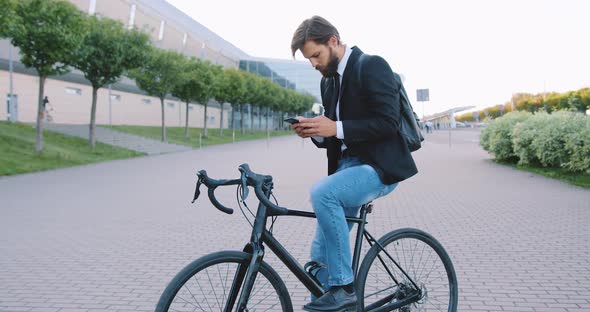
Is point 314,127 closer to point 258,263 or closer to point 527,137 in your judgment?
point 258,263

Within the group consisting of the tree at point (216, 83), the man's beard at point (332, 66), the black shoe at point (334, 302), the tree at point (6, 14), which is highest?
the tree at point (216, 83)

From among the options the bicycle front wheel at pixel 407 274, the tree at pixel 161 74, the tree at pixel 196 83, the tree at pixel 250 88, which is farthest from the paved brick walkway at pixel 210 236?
the tree at pixel 250 88

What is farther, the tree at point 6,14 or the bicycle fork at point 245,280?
the tree at point 6,14

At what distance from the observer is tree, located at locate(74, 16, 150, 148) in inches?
865

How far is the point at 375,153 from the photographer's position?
294cm

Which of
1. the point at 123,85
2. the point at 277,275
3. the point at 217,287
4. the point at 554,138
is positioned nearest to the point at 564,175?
the point at 554,138

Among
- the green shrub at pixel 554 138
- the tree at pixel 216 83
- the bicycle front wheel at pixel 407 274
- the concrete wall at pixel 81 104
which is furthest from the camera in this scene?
the tree at pixel 216 83

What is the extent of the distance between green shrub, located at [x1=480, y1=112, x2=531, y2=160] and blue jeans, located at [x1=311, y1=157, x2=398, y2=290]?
1593 cm

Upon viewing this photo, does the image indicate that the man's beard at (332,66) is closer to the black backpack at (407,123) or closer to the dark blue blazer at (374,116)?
the dark blue blazer at (374,116)

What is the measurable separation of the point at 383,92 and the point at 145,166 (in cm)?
1672

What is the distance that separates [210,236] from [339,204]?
442 cm

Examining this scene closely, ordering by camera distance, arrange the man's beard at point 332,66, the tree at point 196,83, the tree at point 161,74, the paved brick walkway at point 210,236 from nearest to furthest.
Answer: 1. the man's beard at point 332,66
2. the paved brick walkway at point 210,236
3. the tree at point 161,74
4. the tree at point 196,83

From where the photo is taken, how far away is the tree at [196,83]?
36188 millimetres

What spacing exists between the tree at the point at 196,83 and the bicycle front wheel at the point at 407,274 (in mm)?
32600
